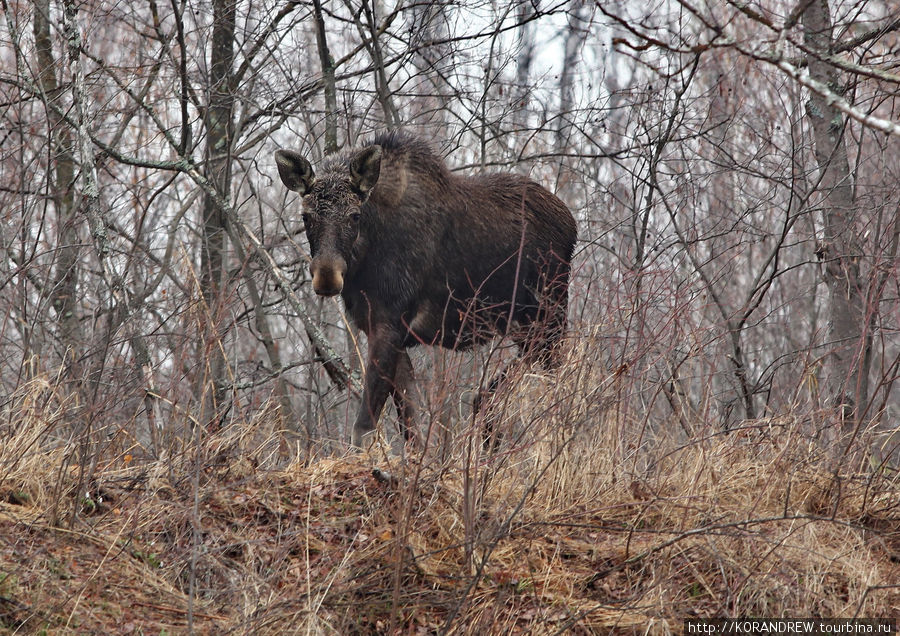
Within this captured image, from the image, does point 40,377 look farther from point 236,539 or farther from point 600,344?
point 600,344

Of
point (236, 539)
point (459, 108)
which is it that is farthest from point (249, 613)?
point (459, 108)

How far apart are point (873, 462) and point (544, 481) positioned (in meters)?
2.09

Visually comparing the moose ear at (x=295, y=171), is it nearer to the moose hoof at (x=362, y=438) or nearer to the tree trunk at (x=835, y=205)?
the moose hoof at (x=362, y=438)

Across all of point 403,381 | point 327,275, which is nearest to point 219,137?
point 403,381

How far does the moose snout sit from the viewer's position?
17.7ft

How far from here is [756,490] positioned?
4.83 m

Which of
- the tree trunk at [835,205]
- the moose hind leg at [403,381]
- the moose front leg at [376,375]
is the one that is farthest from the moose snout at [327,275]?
the tree trunk at [835,205]

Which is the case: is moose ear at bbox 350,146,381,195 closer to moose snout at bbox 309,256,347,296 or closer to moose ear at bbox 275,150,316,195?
moose ear at bbox 275,150,316,195

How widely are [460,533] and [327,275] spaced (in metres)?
1.86

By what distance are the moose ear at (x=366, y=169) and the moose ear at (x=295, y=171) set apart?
279 millimetres

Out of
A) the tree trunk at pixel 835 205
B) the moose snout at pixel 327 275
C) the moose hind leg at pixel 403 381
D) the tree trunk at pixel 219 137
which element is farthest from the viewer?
the tree trunk at pixel 219 137

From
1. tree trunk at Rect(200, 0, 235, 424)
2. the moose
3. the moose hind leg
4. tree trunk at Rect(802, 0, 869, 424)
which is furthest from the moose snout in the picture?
tree trunk at Rect(802, 0, 869, 424)

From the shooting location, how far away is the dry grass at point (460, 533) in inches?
155

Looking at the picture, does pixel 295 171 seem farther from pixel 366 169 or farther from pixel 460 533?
pixel 460 533
